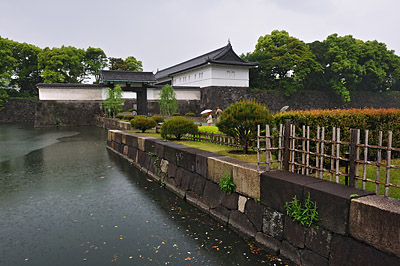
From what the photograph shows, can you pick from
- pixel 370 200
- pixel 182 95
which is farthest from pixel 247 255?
pixel 182 95

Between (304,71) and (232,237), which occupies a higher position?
(304,71)

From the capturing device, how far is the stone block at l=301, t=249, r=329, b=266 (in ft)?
12.8

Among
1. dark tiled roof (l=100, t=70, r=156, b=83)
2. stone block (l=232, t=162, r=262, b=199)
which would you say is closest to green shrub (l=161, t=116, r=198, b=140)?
stone block (l=232, t=162, r=262, b=199)

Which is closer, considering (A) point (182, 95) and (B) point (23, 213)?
(B) point (23, 213)

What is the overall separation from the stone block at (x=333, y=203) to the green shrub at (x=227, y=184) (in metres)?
1.87

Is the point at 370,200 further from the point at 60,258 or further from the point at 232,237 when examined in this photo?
the point at 60,258

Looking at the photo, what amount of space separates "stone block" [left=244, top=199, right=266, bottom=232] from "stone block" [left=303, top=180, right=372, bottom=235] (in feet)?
3.60

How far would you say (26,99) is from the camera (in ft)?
135

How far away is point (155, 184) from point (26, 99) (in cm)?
4028

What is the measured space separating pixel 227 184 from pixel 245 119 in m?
2.67

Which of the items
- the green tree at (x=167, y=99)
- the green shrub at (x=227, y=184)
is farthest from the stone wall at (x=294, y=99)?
the green shrub at (x=227, y=184)

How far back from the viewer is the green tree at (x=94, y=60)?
156 feet

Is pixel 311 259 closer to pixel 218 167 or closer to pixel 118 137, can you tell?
pixel 218 167

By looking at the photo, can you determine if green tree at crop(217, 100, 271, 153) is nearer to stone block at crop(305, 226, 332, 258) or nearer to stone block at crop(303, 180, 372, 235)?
stone block at crop(303, 180, 372, 235)
